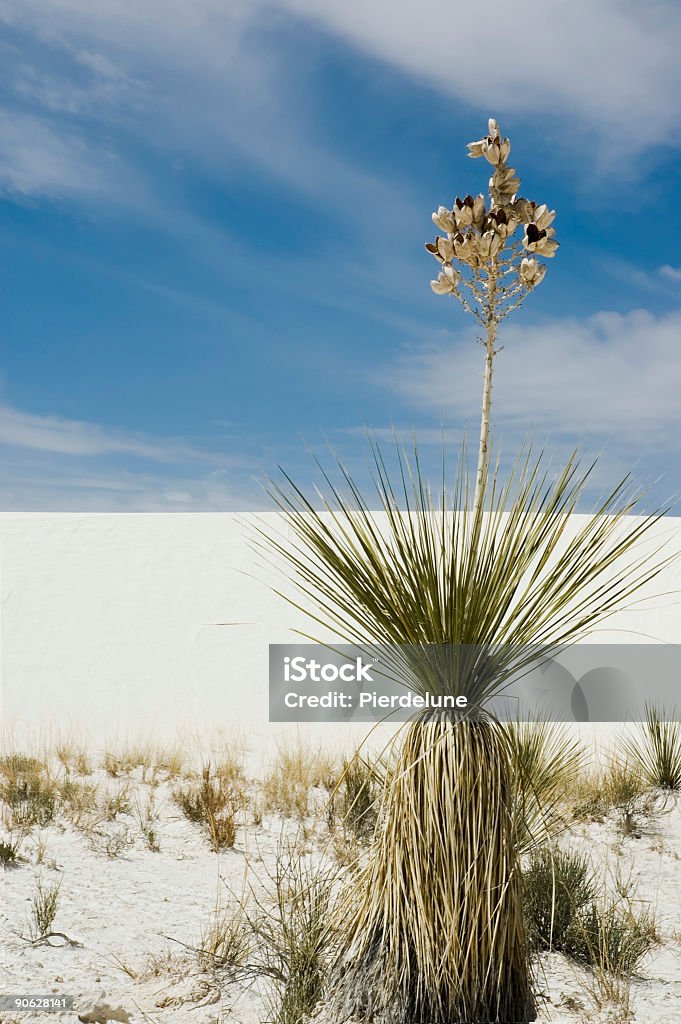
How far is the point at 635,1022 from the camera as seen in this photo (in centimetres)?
277

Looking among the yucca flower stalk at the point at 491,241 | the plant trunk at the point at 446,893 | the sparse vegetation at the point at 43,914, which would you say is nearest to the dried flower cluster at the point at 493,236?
the yucca flower stalk at the point at 491,241

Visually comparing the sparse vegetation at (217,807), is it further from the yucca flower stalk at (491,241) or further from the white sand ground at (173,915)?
the yucca flower stalk at (491,241)

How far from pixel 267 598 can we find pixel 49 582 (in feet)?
13.9

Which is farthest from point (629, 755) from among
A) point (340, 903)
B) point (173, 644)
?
point (173, 644)

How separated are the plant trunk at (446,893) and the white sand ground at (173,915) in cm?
45

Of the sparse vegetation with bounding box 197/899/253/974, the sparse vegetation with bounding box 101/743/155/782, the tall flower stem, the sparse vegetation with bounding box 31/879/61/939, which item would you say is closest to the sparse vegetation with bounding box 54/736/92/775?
the sparse vegetation with bounding box 101/743/155/782

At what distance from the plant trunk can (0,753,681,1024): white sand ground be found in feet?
1.47

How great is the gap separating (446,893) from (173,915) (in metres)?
1.74

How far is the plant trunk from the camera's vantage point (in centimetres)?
249

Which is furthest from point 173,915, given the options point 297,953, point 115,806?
point 115,806

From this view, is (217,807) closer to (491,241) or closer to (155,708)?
(491,241)

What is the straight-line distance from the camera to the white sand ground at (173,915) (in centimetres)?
290

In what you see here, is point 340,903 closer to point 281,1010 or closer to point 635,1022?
point 281,1010

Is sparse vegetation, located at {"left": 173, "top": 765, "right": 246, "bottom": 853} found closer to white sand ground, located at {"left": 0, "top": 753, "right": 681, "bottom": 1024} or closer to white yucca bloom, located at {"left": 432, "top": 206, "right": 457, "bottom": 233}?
white sand ground, located at {"left": 0, "top": 753, "right": 681, "bottom": 1024}
